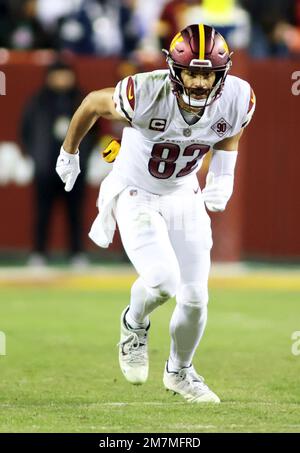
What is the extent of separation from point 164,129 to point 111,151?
1.31ft

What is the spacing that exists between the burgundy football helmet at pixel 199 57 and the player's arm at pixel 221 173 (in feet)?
1.31

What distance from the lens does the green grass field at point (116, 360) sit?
621 cm

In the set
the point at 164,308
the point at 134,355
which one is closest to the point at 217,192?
the point at 134,355

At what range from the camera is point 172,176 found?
22.5 ft

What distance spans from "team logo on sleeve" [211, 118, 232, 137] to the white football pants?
37 centimetres

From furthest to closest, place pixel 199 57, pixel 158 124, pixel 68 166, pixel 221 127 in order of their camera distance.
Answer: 1. pixel 68 166
2. pixel 221 127
3. pixel 158 124
4. pixel 199 57

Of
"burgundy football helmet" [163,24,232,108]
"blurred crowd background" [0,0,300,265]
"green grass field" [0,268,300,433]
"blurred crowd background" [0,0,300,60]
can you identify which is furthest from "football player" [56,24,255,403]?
"blurred crowd background" [0,0,300,60]

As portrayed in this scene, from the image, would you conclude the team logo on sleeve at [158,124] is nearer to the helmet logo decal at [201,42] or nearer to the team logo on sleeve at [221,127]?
the team logo on sleeve at [221,127]

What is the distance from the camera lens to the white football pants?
6.63 m

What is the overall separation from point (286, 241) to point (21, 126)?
3212 mm

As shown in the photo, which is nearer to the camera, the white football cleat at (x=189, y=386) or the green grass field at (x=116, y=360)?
the green grass field at (x=116, y=360)

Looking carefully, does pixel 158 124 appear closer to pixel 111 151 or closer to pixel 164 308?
pixel 111 151

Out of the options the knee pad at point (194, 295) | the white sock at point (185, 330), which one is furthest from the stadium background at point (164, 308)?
the knee pad at point (194, 295)

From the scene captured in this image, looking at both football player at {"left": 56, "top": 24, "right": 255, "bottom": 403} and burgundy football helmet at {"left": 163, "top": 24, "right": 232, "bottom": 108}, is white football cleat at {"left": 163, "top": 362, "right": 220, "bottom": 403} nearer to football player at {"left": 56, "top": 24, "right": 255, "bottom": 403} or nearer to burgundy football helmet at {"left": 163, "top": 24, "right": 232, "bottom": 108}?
football player at {"left": 56, "top": 24, "right": 255, "bottom": 403}
